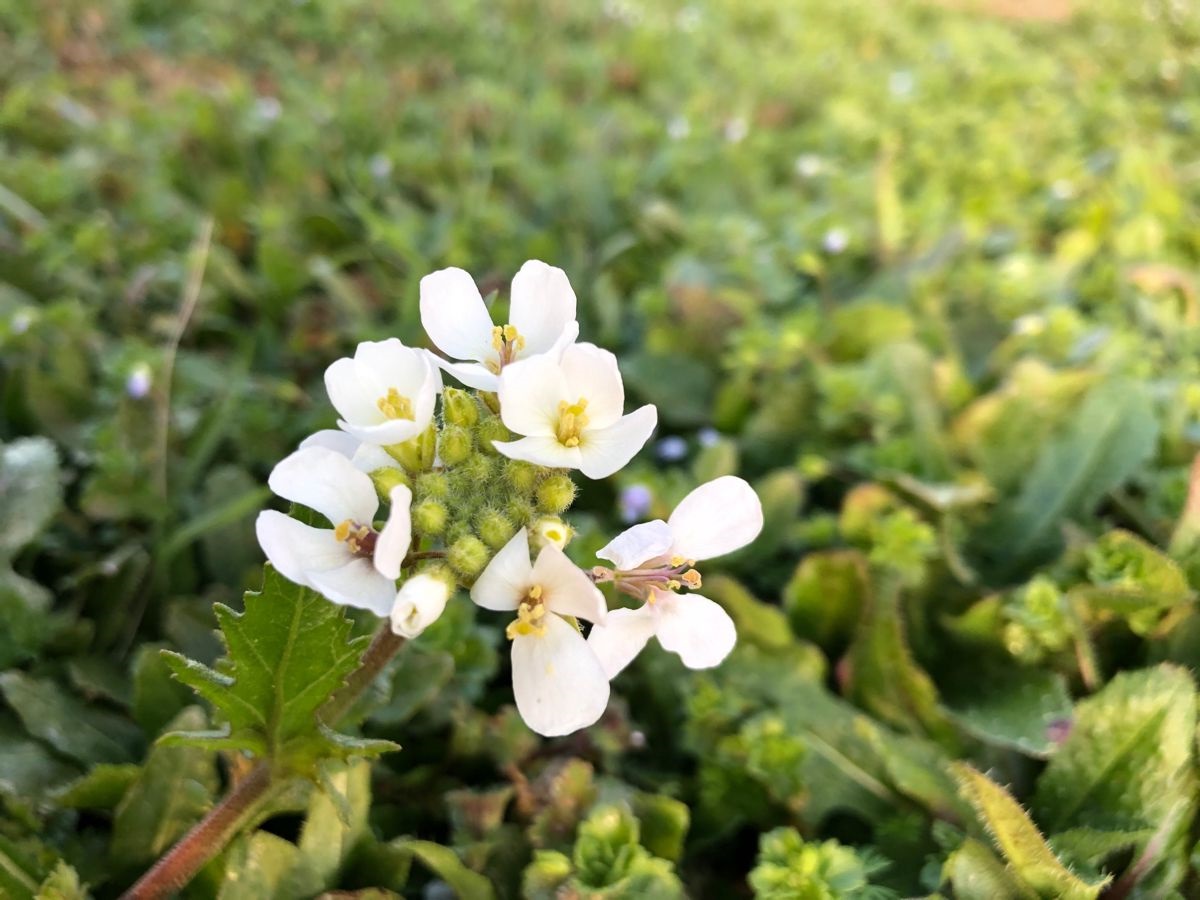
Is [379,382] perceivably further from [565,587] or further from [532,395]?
[565,587]

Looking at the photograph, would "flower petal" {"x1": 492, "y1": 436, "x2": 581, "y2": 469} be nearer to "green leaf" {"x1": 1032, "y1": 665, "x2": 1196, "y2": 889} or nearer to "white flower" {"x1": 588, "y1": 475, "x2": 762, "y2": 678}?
"white flower" {"x1": 588, "y1": 475, "x2": 762, "y2": 678}

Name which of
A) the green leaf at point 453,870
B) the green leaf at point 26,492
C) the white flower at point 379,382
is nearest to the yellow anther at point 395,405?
the white flower at point 379,382

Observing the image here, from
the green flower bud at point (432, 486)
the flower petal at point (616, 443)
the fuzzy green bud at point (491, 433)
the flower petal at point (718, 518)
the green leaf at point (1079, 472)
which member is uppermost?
the flower petal at point (616, 443)

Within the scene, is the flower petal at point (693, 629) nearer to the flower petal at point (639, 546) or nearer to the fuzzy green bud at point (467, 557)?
the flower petal at point (639, 546)

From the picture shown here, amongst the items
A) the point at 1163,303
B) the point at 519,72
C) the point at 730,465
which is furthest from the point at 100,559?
the point at 519,72

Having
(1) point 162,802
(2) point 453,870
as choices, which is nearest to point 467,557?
(2) point 453,870

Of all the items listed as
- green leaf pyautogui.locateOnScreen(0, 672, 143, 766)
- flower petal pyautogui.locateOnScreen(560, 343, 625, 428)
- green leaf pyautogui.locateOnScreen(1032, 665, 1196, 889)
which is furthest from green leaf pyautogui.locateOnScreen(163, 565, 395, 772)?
green leaf pyautogui.locateOnScreen(1032, 665, 1196, 889)

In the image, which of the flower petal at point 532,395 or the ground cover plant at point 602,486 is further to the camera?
the ground cover plant at point 602,486

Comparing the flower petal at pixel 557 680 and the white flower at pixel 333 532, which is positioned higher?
the white flower at pixel 333 532
